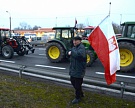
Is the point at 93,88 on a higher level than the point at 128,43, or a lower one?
lower

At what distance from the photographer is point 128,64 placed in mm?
9125

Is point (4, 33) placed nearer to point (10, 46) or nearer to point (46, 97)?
point (10, 46)

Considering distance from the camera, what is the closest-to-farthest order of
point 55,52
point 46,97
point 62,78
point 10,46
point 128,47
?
point 46,97 → point 62,78 → point 128,47 → point 55,52 → point 10,46

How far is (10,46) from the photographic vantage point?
44.1 ft

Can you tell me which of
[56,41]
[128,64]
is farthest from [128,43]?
[56,41]

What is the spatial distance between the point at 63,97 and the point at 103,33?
198 cm

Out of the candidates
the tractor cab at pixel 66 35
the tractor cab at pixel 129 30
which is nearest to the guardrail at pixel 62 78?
the tractor cab at pixel 66 35

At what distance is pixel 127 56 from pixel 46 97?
5.28m

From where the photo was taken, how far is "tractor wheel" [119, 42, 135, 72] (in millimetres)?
9008

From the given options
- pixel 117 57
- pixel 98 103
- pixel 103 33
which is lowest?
pixel 98 103

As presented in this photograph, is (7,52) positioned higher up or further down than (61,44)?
further down

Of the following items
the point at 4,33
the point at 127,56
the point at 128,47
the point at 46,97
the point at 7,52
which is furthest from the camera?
the point at 4,33

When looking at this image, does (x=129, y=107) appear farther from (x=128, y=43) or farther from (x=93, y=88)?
(x=128, y=43)

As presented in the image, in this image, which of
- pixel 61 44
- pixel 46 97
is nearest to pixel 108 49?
pixel 46 97
